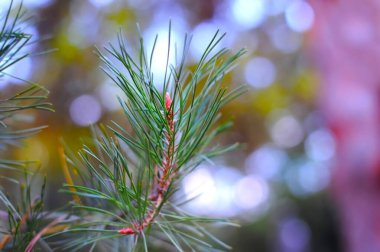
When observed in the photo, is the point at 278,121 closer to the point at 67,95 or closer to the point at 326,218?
the point at 326,218

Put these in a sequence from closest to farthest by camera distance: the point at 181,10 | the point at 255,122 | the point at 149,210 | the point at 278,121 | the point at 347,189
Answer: the point at 149,210 < the point at 347,189 < the point at 181,10 < the point at 255,122 < the point at 278,121

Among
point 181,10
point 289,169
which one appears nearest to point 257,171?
point 289,169

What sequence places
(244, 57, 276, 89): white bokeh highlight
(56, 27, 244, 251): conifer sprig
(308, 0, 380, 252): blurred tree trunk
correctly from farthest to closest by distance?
(244, 57, 276, 89): white bokeh highlight
(308, 0, 380, 252): blurred tree trunk
(56, 27, 244, 251): conifer sprig

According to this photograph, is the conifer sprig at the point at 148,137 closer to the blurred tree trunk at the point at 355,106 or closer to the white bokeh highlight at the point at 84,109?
the blurred tree trunk at the point at 355,106

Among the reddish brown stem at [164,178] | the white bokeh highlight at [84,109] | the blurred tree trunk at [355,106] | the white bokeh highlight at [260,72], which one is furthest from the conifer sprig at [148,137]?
the white bokeh highlight at [260,72]

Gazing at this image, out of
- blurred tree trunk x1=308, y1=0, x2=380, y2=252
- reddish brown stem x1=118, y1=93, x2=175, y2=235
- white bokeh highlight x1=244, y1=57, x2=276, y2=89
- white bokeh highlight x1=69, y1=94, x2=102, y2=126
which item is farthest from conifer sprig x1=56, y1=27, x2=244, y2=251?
white bokeh highlight x1=244, y1=57, x2=276, y2=89

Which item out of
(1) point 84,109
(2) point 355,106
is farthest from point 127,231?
(1) point 84,109

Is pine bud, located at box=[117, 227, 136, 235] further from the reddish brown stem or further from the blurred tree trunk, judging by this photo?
the blurred tree trunk
